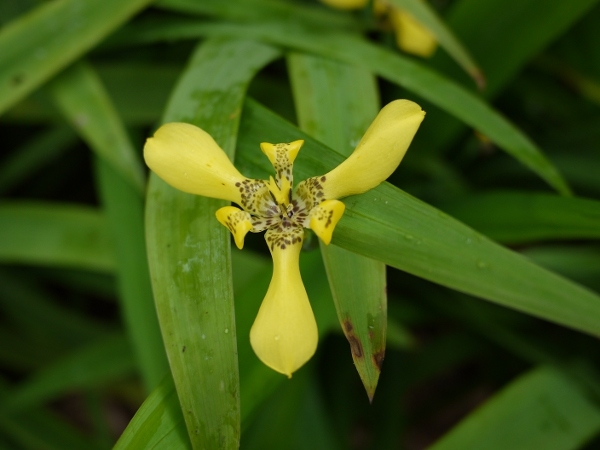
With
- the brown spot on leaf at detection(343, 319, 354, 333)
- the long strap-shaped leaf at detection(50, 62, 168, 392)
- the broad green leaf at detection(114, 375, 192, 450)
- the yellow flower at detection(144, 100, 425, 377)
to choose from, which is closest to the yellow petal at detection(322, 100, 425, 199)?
the yellow flower at detection(144, 100, 425, 377)

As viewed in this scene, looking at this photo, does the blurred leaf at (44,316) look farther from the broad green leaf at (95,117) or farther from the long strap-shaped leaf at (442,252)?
the long strap-shaped leaf at (442,252)

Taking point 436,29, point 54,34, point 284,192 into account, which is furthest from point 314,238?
point 54,34

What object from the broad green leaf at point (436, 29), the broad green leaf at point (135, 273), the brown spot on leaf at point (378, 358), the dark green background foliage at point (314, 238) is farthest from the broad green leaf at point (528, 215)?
the broad green leaf at point (135, 273)

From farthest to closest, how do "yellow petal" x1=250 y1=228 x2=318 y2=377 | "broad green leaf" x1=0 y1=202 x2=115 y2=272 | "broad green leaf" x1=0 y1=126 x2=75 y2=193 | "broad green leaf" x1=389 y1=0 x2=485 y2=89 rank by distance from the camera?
"broad green leaf" x1=0 y1=126 x2=75 y2=193
"broad green leaf" x1=0 y1=202 x2=115 y2=272
"broad green leaf" x1=389 y1=0 x2=485 y2=89
"yellow petal" x1=250 y1=228 x2=318 y2=377

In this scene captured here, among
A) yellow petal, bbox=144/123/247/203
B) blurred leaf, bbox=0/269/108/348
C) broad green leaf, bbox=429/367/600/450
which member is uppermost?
yellow petal, bbox=144/123/247/203

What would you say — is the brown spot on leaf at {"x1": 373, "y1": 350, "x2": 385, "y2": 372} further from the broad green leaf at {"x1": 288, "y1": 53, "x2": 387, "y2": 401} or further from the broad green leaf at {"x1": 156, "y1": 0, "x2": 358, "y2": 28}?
the broad green leaf at {"x1": 156, "y1": 0, "x2": 358, "y2": 28}

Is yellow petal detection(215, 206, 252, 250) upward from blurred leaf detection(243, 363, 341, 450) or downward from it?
upward
